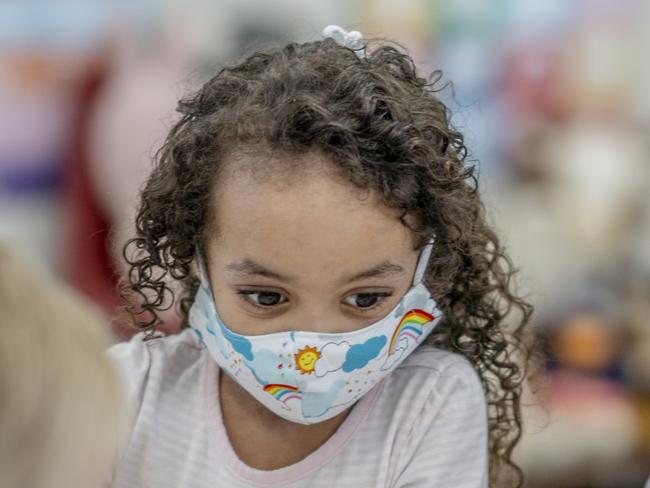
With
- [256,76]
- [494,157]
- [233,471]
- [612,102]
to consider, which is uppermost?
[612,102]

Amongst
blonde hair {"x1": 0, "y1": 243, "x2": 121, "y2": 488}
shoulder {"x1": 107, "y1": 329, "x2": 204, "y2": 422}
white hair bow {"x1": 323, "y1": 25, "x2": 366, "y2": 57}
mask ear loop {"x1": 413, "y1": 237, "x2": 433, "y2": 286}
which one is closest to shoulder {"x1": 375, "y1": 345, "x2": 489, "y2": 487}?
mask ear loop {"x1": 413, "y1": 237, "x2": 433, "y2": 286}

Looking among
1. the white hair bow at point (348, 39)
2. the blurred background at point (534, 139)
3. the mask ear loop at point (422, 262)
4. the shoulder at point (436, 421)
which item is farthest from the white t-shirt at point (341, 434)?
the blurred background at point (534, 139)

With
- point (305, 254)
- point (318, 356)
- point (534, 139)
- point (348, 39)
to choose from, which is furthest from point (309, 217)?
point (534, 139)

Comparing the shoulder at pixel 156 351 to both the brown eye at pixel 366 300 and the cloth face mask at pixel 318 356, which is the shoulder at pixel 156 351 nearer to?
the cloth face mask at pixel 318 356

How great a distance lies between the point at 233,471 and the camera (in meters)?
1.36

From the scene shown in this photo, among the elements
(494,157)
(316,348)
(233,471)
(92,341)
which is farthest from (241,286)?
(494,157)

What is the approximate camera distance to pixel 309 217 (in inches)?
48.2

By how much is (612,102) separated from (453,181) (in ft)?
5.86

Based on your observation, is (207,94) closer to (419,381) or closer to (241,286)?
(241,286)

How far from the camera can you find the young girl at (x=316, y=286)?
1.24 metres

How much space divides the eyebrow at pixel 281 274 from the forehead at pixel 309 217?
1 centimetres

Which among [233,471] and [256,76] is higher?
[256,76]

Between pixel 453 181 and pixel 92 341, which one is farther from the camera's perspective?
pixel 453 181

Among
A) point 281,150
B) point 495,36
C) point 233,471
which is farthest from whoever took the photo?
point 495,36
